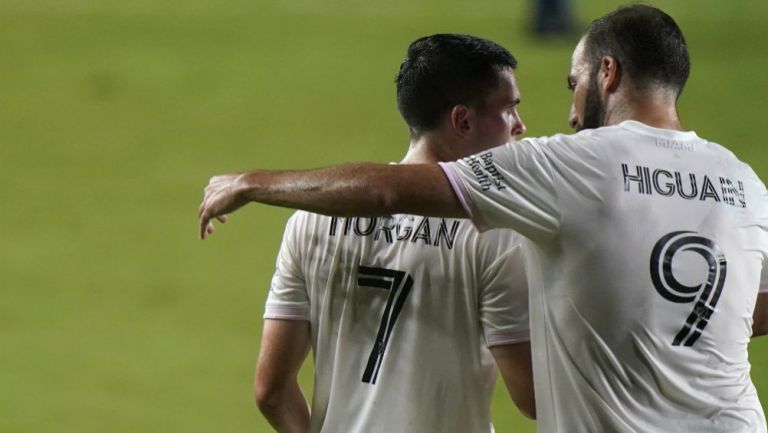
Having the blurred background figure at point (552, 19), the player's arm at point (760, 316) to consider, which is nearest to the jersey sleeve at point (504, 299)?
the player's arm at point (760, 316)

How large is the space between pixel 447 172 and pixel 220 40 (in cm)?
726

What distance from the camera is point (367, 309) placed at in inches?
117

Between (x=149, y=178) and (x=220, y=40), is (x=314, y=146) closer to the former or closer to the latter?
(x=149, y=178)

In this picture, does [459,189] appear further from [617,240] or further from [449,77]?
[449,77]

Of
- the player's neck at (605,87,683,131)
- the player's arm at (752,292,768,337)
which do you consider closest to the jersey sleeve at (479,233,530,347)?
the player's neck at (605,87,683,131)

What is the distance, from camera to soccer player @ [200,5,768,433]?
265cm

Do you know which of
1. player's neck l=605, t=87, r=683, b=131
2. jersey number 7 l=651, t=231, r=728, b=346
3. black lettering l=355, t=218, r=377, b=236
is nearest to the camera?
jersey number 7 l=651, t=231, r=728, b=346

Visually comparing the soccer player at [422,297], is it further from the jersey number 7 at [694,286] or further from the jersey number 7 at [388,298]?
the jersey number 7 at [694,286]

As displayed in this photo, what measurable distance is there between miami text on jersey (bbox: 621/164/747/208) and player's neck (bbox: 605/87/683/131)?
0.14m

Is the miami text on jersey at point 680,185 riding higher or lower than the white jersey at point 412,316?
higher

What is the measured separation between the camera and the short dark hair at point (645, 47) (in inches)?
112

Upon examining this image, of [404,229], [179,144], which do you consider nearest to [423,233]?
[404,229]

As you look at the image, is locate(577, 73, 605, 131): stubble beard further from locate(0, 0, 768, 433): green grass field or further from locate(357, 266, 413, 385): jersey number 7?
locate(0, 0, 768, 433): green grass field

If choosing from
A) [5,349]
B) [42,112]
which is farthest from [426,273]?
[42,112]
